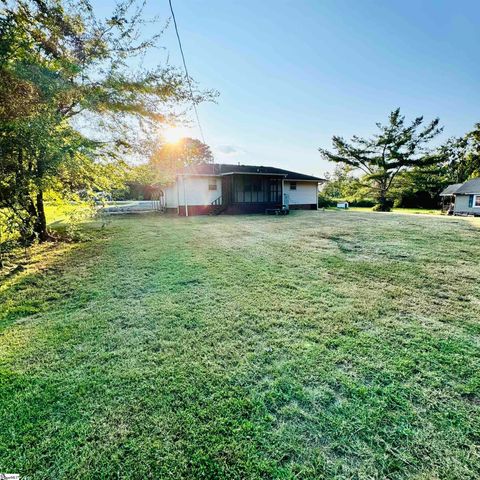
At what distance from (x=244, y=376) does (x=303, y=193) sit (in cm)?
2192

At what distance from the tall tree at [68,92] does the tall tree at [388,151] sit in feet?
92.2

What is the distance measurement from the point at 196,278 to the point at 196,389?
9.26 feet

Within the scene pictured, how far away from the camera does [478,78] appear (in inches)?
633

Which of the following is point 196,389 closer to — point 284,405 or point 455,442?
point 284,405

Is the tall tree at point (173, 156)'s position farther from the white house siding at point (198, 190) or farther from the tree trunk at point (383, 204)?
the tree trunk at point (383, 204)

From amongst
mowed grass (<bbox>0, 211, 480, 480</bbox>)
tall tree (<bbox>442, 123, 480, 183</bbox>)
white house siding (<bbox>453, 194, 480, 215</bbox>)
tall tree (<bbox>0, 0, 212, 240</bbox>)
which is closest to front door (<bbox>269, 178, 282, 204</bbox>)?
tall tree (<bbox>0, 0, 212, 240</bbox>)

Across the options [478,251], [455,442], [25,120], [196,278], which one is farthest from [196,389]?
[478,251]

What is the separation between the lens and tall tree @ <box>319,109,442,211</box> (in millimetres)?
29531

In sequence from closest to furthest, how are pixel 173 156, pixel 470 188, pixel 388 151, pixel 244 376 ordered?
pixel 244 376, pixel 173 156, pixel 470 188, pixel 388 151

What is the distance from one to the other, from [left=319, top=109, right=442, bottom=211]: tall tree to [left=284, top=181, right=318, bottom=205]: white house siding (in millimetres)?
11238

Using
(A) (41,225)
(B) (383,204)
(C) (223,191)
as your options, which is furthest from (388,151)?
(A) (41,225)

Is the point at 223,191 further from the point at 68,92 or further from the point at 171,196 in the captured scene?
the point at 68,92

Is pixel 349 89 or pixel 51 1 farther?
pixel 349 89

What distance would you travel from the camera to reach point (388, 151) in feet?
99.5
